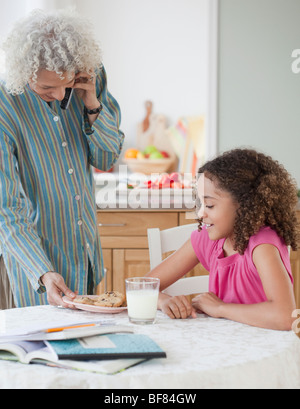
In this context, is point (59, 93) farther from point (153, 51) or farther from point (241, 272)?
point (153, 51)

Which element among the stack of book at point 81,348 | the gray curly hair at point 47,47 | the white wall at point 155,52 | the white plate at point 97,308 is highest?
the white wall at point 155,52

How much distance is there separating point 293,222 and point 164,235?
45 cm

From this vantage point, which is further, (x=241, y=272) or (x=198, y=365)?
(x=241, y=272)

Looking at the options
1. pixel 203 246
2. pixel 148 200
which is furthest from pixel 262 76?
pixel 203 246

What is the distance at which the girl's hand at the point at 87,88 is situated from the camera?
4.74 ft

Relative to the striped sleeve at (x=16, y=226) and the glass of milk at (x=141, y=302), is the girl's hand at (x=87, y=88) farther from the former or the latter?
the glass of milk at (x=141, y=302)

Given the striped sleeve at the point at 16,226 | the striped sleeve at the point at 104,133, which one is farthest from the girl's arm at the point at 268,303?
the striped sleeve at the point at 104,133

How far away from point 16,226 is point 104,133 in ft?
1.17

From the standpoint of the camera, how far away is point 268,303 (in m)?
1.17

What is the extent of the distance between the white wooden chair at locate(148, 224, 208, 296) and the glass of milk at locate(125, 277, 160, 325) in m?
0.52

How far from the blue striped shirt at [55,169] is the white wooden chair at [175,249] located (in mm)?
191

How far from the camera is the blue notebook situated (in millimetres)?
841

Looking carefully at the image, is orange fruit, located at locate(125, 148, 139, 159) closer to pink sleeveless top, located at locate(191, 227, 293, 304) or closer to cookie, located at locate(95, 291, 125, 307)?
pink sleeveless top, located at locate(191, 227, 293, 304)

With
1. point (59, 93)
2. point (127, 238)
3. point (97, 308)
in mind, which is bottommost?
point (127, 238)
